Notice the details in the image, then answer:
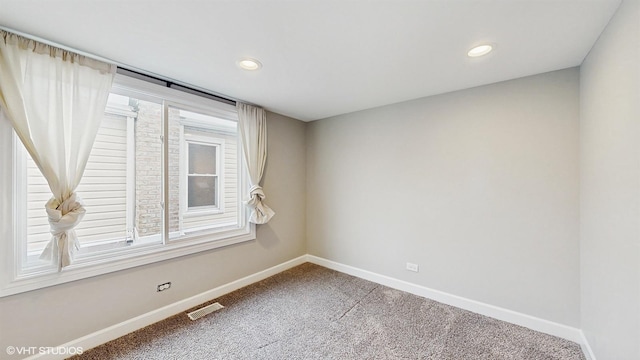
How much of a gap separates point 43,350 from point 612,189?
12.9 ft

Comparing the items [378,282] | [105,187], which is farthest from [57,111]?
[378,282]

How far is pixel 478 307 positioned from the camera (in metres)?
2.42

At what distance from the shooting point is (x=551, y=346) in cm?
194

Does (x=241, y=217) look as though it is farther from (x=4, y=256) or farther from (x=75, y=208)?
(x=4, y=256)

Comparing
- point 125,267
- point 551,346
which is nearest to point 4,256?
point 125,267

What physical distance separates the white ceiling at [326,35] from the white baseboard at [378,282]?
2.23 metres

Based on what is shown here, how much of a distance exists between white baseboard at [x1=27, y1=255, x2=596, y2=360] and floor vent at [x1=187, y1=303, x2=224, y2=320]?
0.39 feet

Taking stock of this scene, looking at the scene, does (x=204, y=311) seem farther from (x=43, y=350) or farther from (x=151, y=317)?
(x=43, y=350)

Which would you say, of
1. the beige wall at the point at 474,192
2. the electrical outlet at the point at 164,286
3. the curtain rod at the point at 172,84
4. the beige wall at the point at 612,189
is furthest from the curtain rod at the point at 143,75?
the beige wall at the point at 612,189

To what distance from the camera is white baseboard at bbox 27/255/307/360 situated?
186 cm

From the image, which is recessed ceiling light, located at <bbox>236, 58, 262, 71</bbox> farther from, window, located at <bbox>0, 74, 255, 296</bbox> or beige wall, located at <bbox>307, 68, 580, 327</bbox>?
beige wall, located at <bbox>307, 68, 580, 327</bbox>

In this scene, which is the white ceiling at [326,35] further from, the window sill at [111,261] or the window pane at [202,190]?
the window sill at [111,261]

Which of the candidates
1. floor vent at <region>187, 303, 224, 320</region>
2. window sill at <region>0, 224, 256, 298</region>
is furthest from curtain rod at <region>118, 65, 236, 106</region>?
floor vent at <region>187, 303, 224, 320</region>

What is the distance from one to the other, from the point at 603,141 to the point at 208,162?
3518 millimetres
